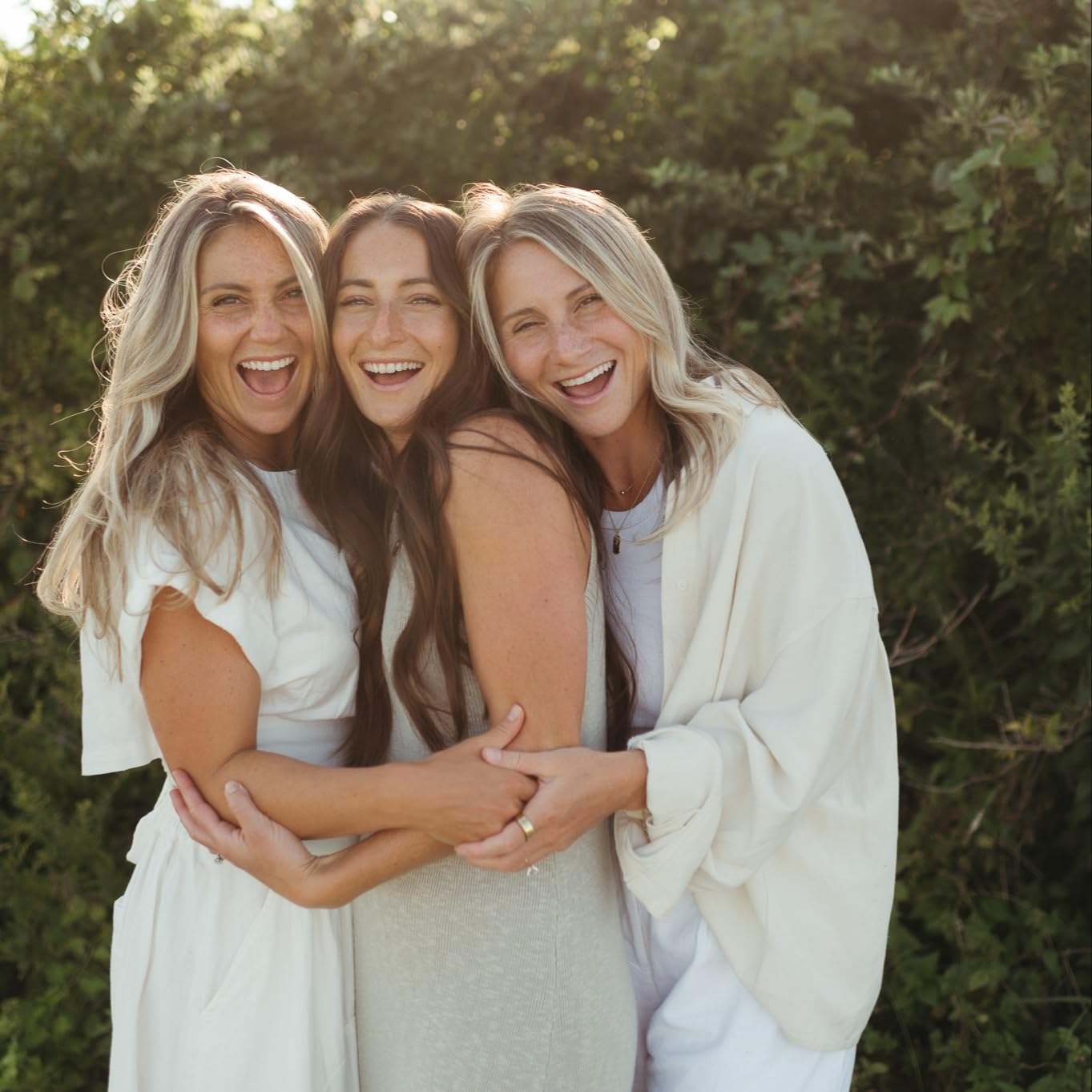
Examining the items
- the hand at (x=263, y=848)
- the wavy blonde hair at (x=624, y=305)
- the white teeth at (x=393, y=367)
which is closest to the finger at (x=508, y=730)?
the hand at (x=263, y=848)

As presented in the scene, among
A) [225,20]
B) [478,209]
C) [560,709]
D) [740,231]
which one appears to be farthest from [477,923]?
[225,20]

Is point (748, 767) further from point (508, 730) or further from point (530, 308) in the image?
point (530, 308)

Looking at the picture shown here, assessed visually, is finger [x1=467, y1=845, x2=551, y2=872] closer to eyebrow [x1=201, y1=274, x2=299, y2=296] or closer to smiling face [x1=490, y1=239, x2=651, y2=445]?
smiling face [x1=490, y1=239, x2=651, y2=445]

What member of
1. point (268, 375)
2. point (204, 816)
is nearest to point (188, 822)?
point (204, 816)

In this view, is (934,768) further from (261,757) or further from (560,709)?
(261,757)

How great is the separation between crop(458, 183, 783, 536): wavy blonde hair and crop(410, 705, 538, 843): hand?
0.50 m

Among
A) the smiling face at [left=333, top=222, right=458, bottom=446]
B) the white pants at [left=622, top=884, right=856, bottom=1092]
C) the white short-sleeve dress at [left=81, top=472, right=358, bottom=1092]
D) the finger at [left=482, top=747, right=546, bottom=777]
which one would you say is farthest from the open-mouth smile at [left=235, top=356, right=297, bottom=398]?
the white pants at [left=622, top=884, right=856, bottom=1092]

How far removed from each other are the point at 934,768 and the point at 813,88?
201 centimetres

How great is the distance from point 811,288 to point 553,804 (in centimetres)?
196

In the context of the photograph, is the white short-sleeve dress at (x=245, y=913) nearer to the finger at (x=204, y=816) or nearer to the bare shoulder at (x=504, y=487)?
the finger at (x=204, y=816)

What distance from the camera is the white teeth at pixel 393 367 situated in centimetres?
230

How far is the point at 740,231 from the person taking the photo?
12.3ft

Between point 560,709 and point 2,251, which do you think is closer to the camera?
point 560,709

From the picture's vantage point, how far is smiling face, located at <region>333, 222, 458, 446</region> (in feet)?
7.54
